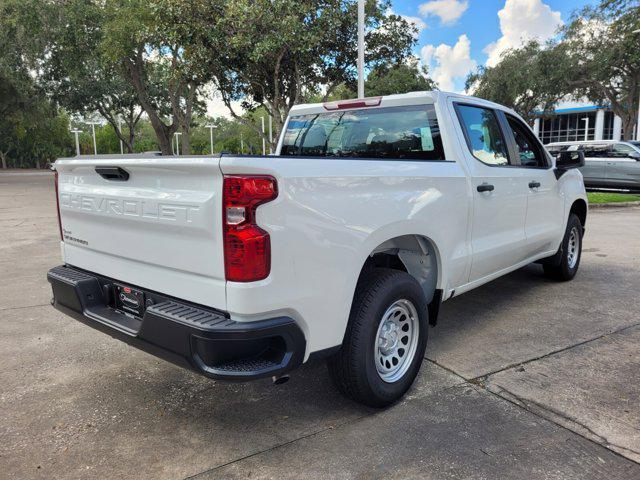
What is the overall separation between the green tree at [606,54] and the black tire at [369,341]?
79.3ft

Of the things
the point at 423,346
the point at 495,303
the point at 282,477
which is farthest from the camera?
the point at 495,303

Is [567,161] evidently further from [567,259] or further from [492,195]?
[492,195]

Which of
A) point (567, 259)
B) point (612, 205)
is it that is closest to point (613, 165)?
point (612, 205)

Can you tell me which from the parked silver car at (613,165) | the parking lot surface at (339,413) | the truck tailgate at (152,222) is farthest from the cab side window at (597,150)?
the truck tailgate at (152,222)

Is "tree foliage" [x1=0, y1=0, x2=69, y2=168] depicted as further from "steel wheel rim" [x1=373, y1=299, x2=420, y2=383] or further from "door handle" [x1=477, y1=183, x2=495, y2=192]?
"steel wheel rim" [x1=373, y1=299, x2=420, y2=383]

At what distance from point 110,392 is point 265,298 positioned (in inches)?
68.5

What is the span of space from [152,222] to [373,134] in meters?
2.08

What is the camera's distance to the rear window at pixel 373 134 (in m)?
3.97

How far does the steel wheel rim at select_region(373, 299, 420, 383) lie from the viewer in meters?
3.23

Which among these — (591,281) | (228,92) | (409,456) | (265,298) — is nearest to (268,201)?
(265,298)

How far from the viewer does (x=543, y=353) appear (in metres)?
4.05

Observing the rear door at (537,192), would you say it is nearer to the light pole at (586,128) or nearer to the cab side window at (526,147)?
the cab side window at (526,147)

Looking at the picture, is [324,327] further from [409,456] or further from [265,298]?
[409,456]

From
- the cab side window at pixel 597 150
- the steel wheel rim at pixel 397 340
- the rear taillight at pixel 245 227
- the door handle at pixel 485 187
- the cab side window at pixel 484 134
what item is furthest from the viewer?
the cab side window at pixel 597 150
